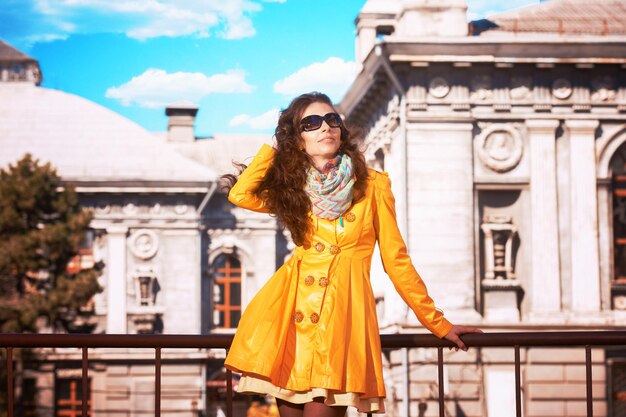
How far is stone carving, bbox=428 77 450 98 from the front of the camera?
2547 centimetres

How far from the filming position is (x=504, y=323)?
25.1 meters

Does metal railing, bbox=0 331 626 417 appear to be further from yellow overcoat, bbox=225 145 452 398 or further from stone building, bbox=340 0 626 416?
stone building, bbox=340 0 626 416

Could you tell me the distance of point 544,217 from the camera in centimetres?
2559

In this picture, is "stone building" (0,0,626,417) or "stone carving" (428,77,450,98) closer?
"stone building" (0,0,626,417)

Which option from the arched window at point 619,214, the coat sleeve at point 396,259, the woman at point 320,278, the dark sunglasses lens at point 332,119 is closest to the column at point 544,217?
the arched window at point 619,214

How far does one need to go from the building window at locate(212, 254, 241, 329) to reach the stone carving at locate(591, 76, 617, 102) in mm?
19501

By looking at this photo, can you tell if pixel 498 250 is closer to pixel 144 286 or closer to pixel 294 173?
pixel 144 286

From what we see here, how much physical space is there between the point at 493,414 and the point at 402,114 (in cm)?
666

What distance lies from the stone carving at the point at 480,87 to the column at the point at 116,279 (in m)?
16.8

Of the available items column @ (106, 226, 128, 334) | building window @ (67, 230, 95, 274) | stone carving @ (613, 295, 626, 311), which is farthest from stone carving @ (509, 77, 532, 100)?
building window @ (67, 230, 95, 274)

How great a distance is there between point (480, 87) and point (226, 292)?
18.8m

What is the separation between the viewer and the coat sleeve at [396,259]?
5383 mm

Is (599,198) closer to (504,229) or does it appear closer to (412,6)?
(504,229)

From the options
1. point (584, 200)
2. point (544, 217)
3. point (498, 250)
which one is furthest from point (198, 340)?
point (584, 200)
